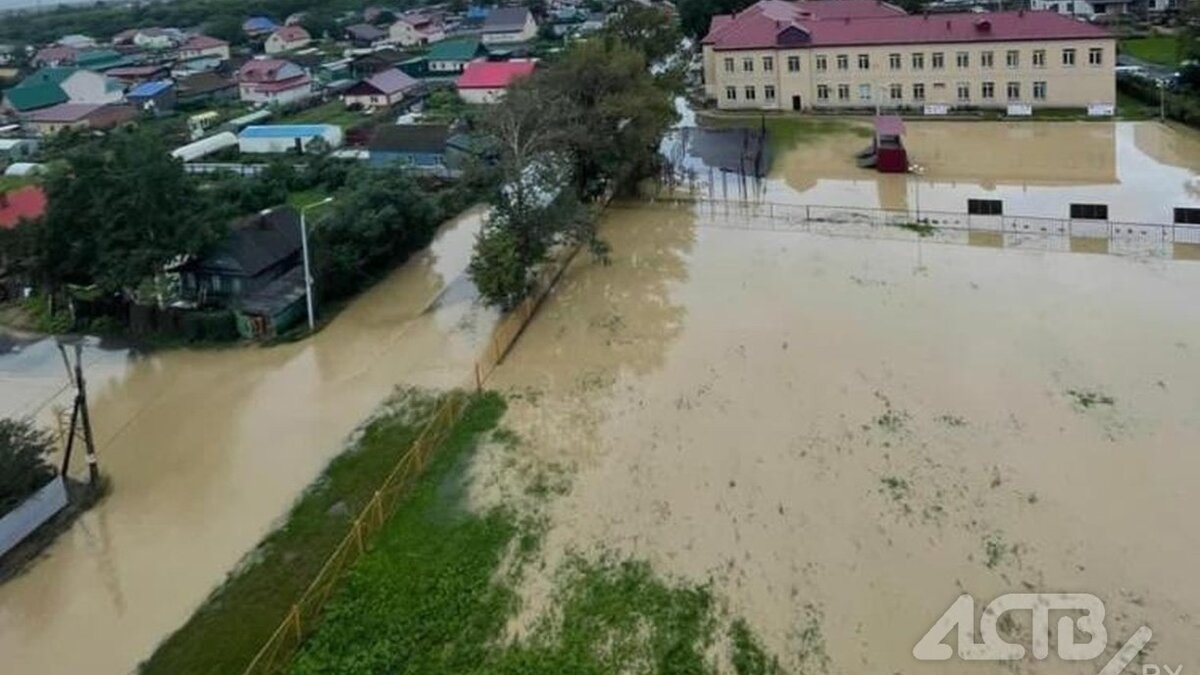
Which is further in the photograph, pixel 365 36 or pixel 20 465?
pixel 365 36

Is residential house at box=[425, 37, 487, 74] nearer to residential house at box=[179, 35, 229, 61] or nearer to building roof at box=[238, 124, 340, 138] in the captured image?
Result: building roof at box=[238, 124, 340, 138]

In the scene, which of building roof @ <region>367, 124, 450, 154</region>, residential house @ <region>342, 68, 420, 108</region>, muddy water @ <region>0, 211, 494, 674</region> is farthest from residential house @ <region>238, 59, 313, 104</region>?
muddy water @ <region>0, 211, 494, 674</region>

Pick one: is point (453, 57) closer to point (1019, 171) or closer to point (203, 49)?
point (203, 49)

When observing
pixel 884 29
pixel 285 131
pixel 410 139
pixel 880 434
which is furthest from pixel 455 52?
pixel 880 434

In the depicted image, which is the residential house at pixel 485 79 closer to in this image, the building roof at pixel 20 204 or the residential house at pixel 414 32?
the building roof at pixel 20 204

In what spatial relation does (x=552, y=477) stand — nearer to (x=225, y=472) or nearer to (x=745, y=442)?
(x=745, y=442)

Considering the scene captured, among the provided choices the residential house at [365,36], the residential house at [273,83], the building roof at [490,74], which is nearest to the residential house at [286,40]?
the residential house at [365,36]
